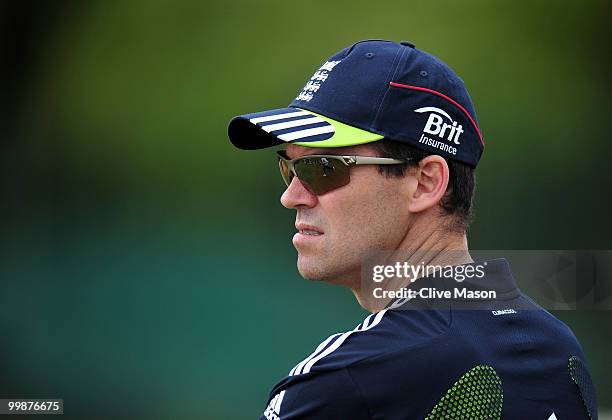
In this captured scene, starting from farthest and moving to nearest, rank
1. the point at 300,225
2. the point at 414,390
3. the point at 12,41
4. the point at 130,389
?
the point at 12,41
the point at 130,389
the point at 300,225
the point at 414,390

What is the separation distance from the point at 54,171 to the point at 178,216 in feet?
3.09

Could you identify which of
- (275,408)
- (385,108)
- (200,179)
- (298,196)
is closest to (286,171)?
(298,196)

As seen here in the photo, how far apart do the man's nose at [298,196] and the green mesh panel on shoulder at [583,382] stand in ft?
2.11

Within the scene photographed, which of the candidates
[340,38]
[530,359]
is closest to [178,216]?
[340,38]

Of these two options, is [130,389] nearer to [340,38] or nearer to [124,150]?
[124,150]

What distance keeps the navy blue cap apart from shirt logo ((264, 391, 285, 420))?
1.73ft

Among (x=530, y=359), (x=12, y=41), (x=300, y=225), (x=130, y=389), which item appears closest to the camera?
(x=530, y=359)

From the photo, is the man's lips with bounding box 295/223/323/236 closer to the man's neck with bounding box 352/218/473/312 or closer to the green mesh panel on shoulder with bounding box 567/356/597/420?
the man's neck with bounding box 352/218/473/312

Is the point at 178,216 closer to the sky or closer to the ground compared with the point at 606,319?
closer to the sky

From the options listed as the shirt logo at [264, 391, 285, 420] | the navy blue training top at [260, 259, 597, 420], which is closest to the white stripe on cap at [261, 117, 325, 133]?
the navy blue training top at [260, 259, 597, 420]

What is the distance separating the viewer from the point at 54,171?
18.8 feet

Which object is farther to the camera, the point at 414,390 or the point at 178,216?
the point at 178,216

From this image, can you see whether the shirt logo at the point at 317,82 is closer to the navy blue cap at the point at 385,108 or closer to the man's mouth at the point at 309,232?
the navy blue cap at the point at 385,108

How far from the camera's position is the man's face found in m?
1.80
